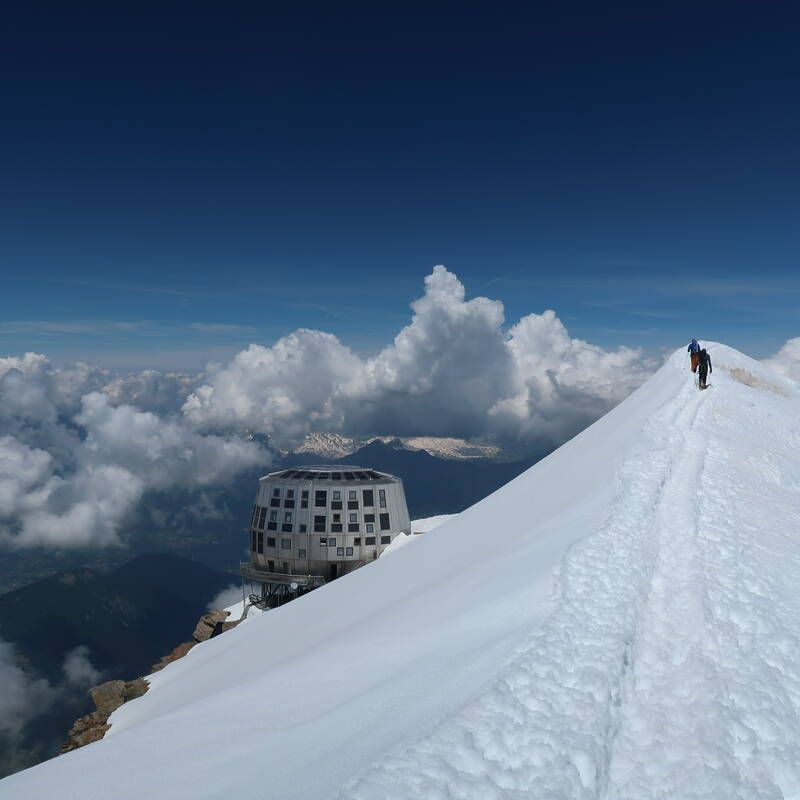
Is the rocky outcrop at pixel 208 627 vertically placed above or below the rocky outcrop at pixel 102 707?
below

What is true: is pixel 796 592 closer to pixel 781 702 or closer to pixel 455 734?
pixel 781 702

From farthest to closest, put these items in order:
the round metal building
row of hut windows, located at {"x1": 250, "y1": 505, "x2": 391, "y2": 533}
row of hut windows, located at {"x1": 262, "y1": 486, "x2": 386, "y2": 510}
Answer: row of hut windows, located at {"x1": 262, "y1": 486, "x2": 386, "y2": 510}, row of hut windows, located at {"x1": 250, "y1": 505, "x2": 391, "y2": 533}, the round metal building

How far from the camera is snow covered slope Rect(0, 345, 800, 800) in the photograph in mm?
6096

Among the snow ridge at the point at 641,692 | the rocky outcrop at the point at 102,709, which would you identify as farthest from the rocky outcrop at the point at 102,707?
the snow ridge at the point at 641,692

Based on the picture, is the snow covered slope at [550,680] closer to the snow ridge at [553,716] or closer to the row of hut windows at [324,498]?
the snow ridge at [553,716]

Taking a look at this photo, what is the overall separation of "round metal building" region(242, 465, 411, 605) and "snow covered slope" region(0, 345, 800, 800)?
60.3 m

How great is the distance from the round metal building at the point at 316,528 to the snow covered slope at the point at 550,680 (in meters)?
60.3

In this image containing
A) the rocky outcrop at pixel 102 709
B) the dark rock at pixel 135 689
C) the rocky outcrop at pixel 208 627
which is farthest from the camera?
the rocky outcrop at pixel 208 627

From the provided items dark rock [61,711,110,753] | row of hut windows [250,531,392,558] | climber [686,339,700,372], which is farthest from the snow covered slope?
row of hut windows [250,531,392,558]

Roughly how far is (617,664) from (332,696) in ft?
14.5

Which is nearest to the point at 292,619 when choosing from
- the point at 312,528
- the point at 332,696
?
the point at 332,696

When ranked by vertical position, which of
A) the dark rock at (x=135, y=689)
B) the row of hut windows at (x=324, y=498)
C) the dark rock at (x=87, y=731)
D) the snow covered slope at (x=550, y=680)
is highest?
the snow covered slope at (x=550, y=680)

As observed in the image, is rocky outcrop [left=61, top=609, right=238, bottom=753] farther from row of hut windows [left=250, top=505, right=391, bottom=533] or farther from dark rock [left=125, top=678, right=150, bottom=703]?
row of hut windows [left=250, top=505, right=391, bottom=533]

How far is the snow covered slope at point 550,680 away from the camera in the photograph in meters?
6.10
